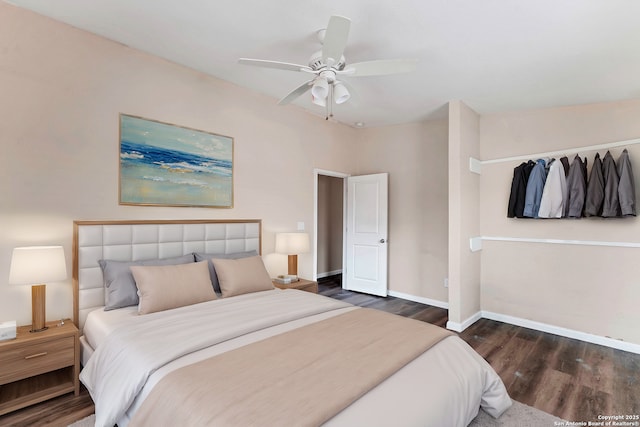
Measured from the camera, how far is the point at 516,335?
3510 mm

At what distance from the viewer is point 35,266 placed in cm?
208

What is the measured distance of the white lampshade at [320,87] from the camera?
2.38 meters

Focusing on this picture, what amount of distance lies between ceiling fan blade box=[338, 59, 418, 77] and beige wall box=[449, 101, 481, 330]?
5.73 ft

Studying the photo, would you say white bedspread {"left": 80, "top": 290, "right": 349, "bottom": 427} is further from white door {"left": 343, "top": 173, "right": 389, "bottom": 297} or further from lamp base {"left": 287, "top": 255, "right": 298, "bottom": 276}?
white door {"left": 343, "top": 173, "right": 389, "bottom": 297}

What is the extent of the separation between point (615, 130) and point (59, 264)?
5.21m

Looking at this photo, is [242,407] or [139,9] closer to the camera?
[242,407]

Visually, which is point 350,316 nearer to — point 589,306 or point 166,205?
point 166,205

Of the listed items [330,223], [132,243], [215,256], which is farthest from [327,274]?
[132,243]

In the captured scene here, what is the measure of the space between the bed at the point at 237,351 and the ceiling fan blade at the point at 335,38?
1.79 meters

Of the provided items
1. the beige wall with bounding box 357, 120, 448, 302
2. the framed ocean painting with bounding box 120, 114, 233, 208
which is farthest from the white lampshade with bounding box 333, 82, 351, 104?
the beige wall with bounding box 357, 120, 448, 302

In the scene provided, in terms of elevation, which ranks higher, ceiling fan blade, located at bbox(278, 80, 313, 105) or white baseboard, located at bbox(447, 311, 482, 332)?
ceiling fan blade, located at bbox(278, 80, 313, 105)

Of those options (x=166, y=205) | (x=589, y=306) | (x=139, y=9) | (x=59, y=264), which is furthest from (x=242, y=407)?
(x=589, y=306)

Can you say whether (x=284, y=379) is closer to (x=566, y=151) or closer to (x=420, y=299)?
(x=420, y=299)

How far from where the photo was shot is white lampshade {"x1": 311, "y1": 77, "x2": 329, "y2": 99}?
2.38 metres
